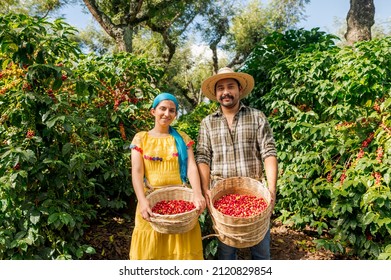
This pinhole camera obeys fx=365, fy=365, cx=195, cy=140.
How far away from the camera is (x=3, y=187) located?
2.18m

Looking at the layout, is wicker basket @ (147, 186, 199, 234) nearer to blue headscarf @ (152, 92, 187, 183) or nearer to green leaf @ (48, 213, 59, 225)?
blue headscarf @ (152, 92, 187, 183)

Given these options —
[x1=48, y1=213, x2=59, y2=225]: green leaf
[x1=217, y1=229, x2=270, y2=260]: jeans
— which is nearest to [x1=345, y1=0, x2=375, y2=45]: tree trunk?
[x1=217, y1=229, x2=270, y2=260]: jeans

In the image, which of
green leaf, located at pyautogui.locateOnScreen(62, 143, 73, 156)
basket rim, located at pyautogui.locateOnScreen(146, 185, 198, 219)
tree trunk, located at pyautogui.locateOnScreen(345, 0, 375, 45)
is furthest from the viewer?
tree trunk, located at pyautogui.locateOnScreen(345, 0, 375, 45)

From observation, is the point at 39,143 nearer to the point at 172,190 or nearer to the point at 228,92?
the point at 172,190

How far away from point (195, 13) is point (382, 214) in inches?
470

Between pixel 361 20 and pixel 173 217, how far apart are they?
473cm

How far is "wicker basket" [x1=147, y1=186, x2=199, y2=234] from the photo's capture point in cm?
182

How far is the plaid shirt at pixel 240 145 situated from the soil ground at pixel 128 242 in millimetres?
1173

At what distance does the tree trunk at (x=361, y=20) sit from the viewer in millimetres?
5195

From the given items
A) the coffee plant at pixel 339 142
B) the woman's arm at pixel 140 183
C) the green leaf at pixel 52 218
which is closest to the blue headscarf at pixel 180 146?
the woman's arm at pixel 140 183

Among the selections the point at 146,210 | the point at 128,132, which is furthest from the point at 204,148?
the point at 128,132

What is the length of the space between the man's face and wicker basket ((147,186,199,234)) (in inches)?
22.6

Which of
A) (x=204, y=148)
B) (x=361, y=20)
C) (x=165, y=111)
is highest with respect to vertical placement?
(x=361, y=20)

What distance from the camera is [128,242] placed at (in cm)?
320
